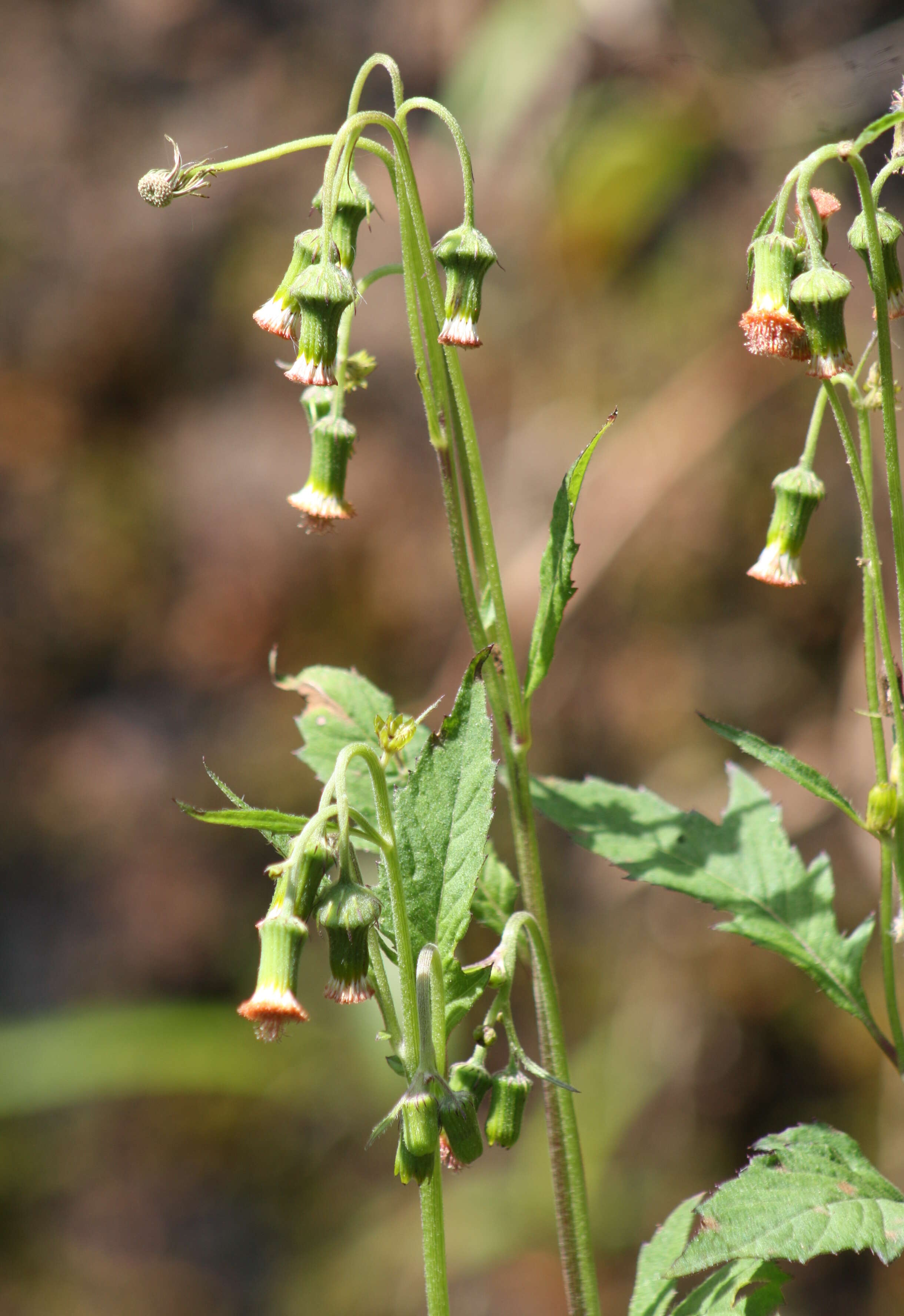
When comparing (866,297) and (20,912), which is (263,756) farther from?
(866,297)

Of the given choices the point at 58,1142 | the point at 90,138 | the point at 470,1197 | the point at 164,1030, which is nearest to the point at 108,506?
the point at 90,138

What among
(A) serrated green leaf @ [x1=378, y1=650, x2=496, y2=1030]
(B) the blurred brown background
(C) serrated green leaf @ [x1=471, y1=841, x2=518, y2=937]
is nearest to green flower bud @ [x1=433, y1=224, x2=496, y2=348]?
(A) serrated green leaf @ [x1=378, y1=650, x2=496, y2=1030]

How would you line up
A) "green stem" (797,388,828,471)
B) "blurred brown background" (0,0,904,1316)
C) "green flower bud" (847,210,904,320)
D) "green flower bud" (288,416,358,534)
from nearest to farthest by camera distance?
1. "green flower bud" (847,210,904,320)
2. "green stem" (797,388,828,471)
3. "green flower bud" (288,416,358,534)
4. "blurred brown background" (0,0,904,1316)

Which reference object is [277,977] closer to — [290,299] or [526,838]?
[526,838]

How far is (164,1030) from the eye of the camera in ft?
13.8

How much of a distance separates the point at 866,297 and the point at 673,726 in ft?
5.47

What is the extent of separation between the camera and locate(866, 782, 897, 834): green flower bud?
120cm

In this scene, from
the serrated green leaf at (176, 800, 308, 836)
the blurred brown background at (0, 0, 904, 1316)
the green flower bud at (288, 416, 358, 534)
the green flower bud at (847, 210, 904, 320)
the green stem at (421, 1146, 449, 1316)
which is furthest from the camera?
the blurred brown background at (0, 0, 904, 1316)

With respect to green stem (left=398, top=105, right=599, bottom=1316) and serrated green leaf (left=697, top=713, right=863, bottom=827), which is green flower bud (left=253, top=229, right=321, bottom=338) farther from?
serrated green leaf (left=697, top=713, right=863, bottom=827)

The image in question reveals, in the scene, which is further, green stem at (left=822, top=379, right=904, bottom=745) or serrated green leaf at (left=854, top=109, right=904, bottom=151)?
green stem at (left=822, top=379, right=904, bottom=745)

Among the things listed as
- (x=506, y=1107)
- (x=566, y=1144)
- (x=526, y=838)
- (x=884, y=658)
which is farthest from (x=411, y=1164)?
(x=884, y=658)

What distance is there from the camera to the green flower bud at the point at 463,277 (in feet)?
3.70

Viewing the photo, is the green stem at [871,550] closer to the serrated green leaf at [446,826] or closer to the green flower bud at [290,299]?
the serrated green leaf at [446,826]

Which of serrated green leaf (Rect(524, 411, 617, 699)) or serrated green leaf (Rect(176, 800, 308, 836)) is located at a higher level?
serrated green leaf (Rect(524, 411, 617, 699))
